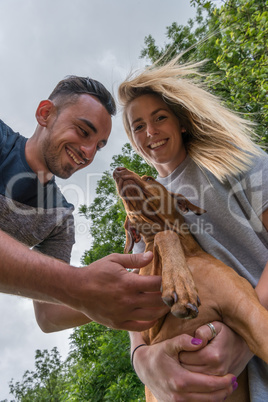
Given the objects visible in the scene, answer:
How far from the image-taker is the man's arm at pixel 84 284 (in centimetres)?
199

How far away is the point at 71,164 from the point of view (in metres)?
3.88

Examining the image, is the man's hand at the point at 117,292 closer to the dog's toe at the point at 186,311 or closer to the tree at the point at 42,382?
the dog's toe at the point at 186,311

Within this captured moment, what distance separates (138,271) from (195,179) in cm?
103

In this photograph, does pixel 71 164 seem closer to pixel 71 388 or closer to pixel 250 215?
pixel 250 215

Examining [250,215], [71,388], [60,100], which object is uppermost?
[60,100]

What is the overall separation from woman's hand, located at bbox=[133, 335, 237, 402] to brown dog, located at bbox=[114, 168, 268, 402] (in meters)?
0.14

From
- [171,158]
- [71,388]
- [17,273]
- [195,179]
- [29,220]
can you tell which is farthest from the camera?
[71,388]

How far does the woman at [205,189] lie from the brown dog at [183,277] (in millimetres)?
111

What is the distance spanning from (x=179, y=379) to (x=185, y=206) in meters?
1.33

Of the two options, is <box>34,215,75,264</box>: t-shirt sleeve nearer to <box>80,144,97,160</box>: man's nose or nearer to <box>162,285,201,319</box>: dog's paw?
<box>80,144,97,160</box>: man's nose

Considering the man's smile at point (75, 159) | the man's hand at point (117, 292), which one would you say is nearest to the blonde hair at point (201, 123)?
the man's smile at point (75, 159)

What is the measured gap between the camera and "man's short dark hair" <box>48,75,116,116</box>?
4.02 meters

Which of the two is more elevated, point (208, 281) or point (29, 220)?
point (29, 220)

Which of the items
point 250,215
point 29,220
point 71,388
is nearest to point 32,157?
point 29,220
